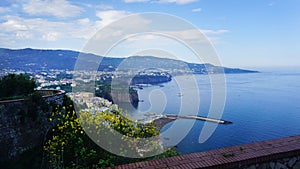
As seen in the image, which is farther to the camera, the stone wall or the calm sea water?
the calm sea water

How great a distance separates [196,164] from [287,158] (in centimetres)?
95

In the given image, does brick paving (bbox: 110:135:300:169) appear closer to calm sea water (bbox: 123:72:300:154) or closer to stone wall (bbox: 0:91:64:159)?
stone wall (bbox: 0:91:64:159)

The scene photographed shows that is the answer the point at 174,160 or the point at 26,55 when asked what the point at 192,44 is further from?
the point at 26,55

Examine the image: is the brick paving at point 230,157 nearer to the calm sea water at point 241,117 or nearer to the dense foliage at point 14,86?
the dense foliage at point 14,86

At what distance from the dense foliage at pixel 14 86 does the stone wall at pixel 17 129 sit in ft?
4.65

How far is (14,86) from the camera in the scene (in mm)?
7184

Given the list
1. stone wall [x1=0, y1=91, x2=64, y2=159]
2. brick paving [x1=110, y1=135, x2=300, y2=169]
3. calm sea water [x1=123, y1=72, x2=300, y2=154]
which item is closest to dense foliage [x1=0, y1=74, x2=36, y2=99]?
stone wall [x1=0, y1=91, x2=64, y2=159]

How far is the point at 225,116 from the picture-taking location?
28.8m

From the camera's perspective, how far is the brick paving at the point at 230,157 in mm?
2045

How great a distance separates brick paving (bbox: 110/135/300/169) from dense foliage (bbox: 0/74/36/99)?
20.6 feet

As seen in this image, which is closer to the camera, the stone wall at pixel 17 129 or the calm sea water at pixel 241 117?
the stone wall at pixel 17 129

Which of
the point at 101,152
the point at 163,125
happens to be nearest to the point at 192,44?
the point at 101,152

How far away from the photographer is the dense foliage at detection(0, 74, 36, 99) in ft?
23.4

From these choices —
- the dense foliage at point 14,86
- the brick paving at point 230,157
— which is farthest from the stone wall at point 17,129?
the brick paving at point 230,157
